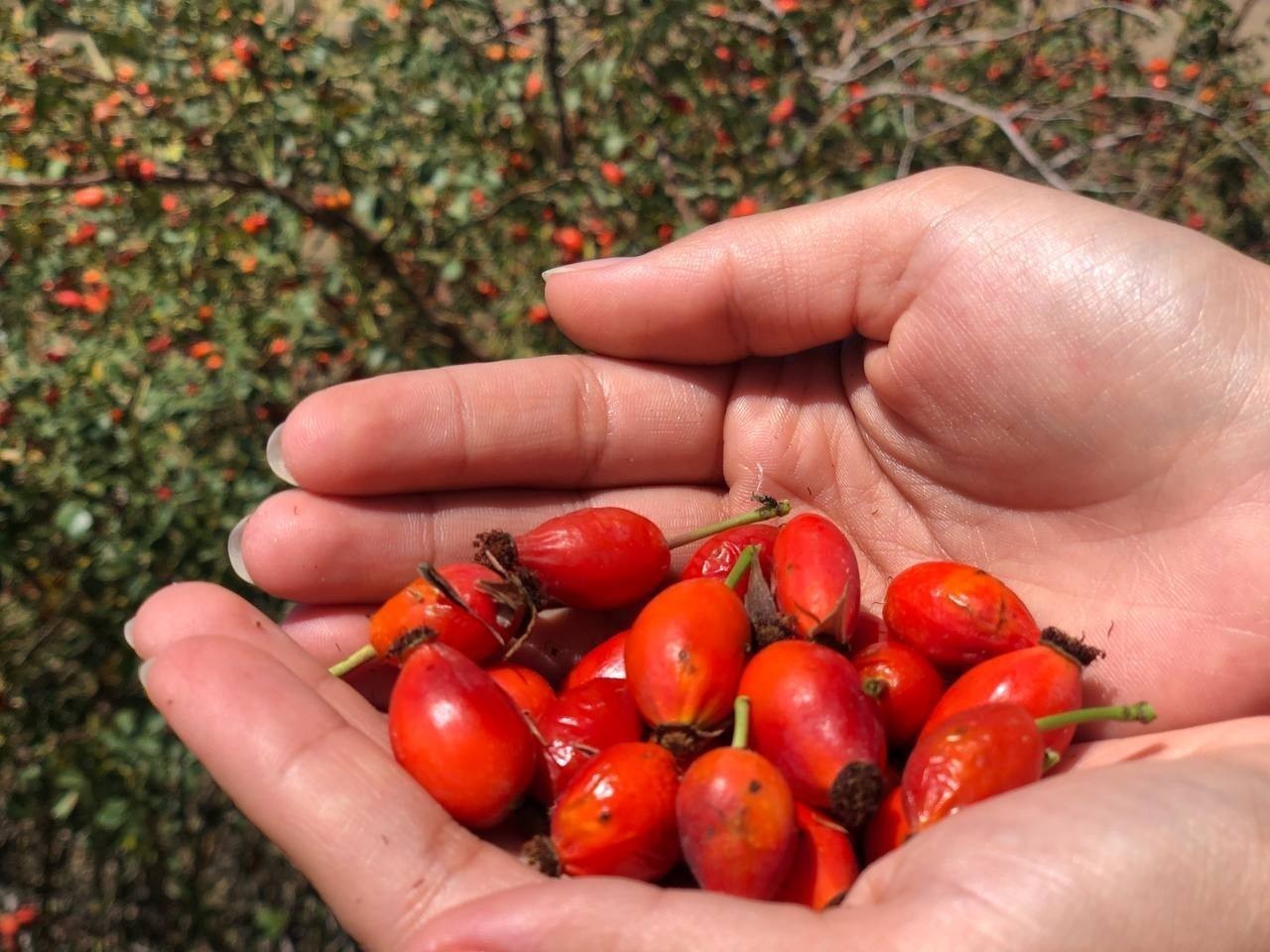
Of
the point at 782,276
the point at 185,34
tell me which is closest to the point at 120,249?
the point at 185,34

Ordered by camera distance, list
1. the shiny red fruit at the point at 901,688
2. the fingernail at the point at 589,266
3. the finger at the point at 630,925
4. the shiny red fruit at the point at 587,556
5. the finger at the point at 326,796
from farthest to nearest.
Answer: the fingernail at the point at 589,266 → the shiny red fruit at the point at 587,556 → the shiny red fruit at the point at 901,688 → the finger at the point at 326,796 → the finger at the point at 630,925

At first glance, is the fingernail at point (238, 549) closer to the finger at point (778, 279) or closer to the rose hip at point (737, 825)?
the finger at point (778, 279)

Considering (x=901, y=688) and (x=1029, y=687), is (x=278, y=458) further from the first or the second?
(x=1029, y=687)

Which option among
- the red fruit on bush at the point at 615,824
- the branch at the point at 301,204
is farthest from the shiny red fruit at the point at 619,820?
the branch at the point at 301,204

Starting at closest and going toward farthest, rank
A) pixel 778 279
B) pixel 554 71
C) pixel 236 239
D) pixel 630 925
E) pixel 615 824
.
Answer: pixel 630 925, pixel 615 824, pixel 778 279, pixel 236 239, pixel 554 71

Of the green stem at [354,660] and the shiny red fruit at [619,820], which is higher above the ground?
the shiny red fruit at [619,820]

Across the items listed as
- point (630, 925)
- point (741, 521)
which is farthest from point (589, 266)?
point (630, 925)

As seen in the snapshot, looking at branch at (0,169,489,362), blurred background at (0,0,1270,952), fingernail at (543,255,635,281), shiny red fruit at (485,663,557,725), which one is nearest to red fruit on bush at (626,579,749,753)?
shiny red fruit at (485,663,557,725)
